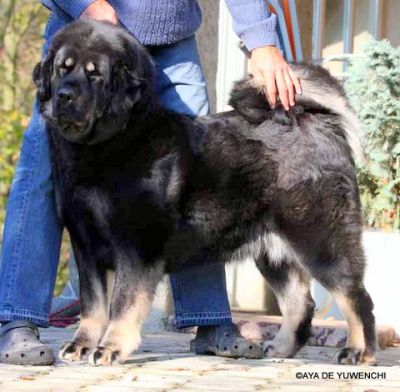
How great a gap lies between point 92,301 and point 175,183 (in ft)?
1.94

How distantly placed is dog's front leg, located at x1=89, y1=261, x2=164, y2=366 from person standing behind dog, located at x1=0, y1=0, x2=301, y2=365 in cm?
28

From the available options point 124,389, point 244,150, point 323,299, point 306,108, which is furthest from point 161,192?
point 323,299

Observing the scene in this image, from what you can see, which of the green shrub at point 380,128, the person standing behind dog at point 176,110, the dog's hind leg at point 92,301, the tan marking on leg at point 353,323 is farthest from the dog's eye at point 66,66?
the green shrub at point 380,128

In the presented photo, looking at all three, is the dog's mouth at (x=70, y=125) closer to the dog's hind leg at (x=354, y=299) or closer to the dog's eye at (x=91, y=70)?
the dog's eye at (x=91, y=70)

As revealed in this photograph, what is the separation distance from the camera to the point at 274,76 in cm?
439

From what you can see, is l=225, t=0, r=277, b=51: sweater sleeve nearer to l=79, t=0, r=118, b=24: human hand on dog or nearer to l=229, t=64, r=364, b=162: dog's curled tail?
l=229, t=64, r=364, b=162: dog's curled tail

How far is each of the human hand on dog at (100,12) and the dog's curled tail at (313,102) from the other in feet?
2.17

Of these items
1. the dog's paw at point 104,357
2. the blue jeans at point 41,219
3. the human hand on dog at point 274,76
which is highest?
the human hand on dog at point 274,76

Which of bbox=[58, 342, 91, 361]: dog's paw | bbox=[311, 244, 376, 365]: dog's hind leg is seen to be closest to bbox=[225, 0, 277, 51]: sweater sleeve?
bbox=[311, 244, 376, 365]: dog's hind leg

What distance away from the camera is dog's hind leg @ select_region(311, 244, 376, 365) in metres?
4.41

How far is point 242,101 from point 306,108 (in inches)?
11.1

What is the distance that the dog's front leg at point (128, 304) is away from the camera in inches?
161

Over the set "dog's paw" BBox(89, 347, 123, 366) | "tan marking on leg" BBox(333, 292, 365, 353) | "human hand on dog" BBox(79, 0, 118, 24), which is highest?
"human hand on dog" BBox(79, 0, 118, 24)

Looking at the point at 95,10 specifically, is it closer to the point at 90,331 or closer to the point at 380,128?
the point at 90,331
